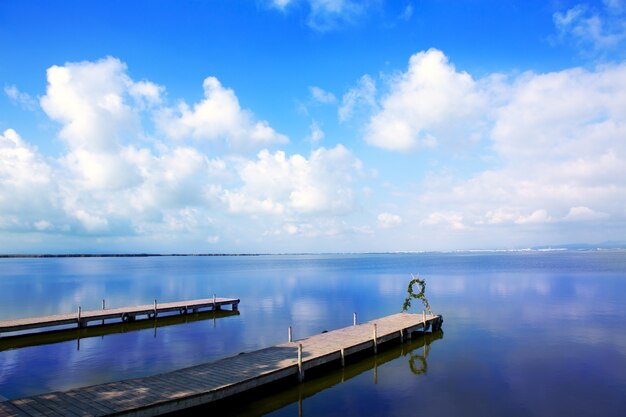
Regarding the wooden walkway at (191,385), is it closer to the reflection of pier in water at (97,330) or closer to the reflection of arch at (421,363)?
the reflection of arch at (421,363)

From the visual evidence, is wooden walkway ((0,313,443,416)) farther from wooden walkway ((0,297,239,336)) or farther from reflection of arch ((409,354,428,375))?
wooden walkway ((0,297,239,336))

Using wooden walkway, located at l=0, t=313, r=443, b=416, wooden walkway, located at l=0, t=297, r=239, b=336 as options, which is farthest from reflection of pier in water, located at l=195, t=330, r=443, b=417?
wooden walkway, located at l=0, t=297, r=239, b=336

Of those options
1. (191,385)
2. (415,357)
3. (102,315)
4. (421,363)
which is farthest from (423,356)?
(102,315)

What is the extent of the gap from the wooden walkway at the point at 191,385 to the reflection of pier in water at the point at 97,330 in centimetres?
1677

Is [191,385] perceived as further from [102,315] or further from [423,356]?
[102,315]

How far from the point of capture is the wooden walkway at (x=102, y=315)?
113 ft

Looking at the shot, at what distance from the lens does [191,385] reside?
18.0 metres

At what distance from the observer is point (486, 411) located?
18.7 metres

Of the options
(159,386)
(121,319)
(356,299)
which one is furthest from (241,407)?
(356,299)

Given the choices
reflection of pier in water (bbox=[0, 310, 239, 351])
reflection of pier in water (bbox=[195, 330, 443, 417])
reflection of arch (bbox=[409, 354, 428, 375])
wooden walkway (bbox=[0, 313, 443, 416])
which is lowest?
reflection of arch (bbox=[409, 354, 428, 375])

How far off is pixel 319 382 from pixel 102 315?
2670 cm

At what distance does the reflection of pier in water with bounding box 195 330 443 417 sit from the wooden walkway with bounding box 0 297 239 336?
2522 cm

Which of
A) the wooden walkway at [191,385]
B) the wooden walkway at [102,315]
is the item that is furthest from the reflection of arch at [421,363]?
the wooden walkway at [102,315]

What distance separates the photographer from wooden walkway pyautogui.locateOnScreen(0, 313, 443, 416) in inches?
593
